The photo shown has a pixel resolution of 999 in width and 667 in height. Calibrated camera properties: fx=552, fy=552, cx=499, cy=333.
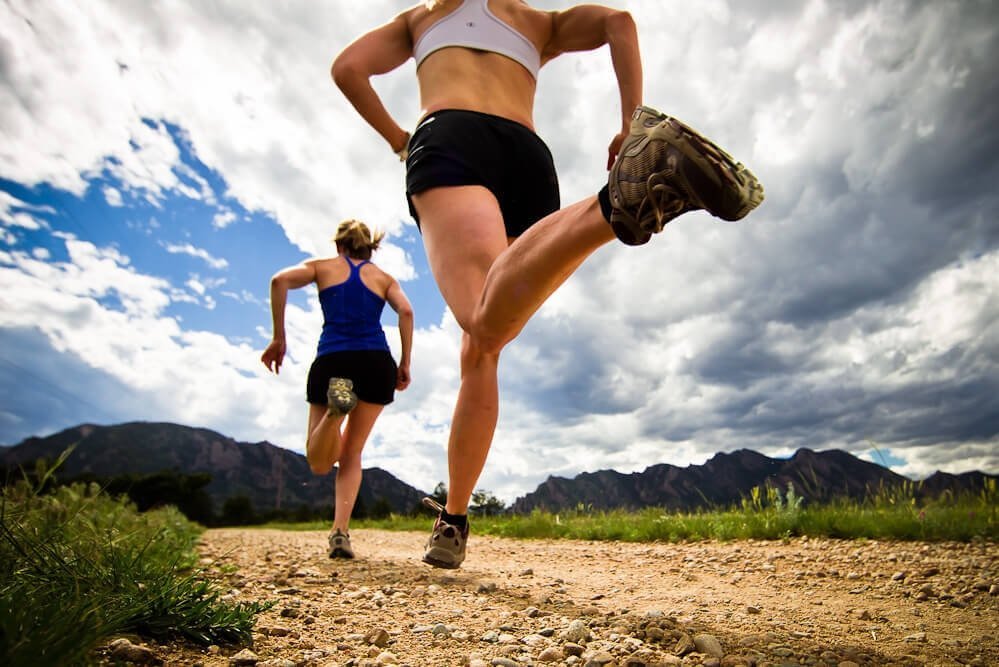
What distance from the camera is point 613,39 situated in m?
2.70

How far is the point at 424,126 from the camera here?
2434mm

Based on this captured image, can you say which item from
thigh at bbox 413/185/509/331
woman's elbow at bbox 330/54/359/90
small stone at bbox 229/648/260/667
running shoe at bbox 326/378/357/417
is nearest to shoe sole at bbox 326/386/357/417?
running shoe at bbox 326/378/357/417

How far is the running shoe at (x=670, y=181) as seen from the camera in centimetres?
142

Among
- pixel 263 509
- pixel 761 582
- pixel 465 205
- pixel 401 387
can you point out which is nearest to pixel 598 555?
pixel 761 582

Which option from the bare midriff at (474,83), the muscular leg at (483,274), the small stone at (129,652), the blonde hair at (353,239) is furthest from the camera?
the blonde hair at (353,239)

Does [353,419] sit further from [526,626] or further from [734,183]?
[734,183]

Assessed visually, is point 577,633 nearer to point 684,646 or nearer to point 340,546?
point 684,646

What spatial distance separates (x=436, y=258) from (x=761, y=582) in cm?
249

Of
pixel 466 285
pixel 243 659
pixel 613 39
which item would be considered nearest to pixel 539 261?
pixel 466 285

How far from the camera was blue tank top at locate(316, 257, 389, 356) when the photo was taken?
4590 mm

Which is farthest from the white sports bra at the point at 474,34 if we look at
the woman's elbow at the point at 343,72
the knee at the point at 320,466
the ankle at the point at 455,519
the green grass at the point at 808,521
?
the green grass at the point at 808,521

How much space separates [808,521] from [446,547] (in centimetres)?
335

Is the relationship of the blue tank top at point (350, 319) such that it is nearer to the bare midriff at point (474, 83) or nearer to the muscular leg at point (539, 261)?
the bare midriff at point (474, 83)

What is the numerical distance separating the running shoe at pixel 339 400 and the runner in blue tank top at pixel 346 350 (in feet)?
0.44
